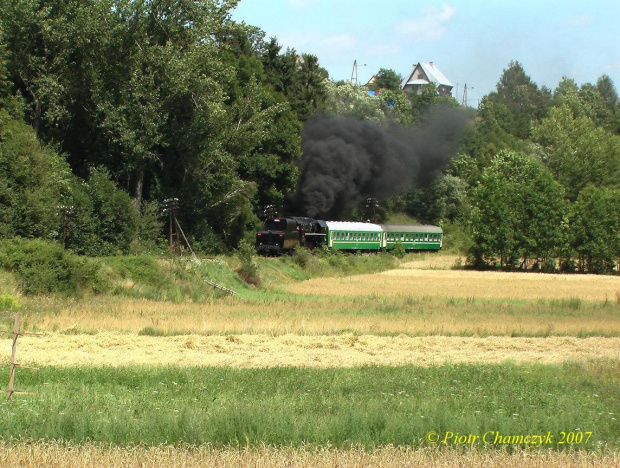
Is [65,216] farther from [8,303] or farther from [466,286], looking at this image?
[466,286]

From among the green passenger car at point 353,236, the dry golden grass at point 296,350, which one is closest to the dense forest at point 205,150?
the green passenger car at point 353,236

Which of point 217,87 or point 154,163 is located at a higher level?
point 217,87

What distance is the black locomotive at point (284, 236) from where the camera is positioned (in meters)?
59.9

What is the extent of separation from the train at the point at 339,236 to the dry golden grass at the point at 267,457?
161 feet

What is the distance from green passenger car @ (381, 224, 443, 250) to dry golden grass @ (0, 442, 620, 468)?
65466mm

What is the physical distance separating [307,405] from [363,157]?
221 ft

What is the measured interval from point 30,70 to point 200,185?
42.5ft

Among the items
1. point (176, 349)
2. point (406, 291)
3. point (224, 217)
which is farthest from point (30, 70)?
point (176, 349)

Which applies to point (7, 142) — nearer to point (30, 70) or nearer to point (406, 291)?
point (30, 70)

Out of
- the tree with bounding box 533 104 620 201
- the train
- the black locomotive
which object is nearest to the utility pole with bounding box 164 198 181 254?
the black locomotive

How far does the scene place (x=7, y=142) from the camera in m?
42.8

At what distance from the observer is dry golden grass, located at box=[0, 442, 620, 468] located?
33.6 feet

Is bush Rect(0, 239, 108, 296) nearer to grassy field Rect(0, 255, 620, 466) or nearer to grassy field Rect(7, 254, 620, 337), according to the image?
grassy field Rect(0, 255, 620, 466)

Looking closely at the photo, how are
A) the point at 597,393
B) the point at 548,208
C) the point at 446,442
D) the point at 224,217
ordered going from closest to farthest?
the point at 446,442 → the point at 597,393 → the point at 224,217 → the point at 548,208
